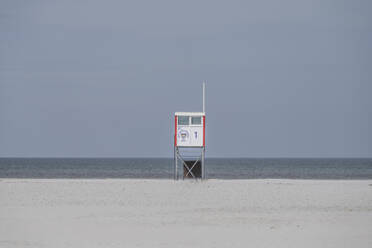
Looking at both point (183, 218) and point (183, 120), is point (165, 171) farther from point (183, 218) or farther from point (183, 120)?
point (183, 218)

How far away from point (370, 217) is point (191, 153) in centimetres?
2039

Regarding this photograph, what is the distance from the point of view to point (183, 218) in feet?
50.9

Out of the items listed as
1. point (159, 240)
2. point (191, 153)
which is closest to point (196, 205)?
point (159, 240)

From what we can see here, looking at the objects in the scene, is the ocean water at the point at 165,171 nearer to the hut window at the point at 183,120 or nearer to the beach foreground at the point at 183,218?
the hut window at the point at 183,120

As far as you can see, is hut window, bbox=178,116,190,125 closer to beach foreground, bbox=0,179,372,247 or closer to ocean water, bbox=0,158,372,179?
beach foreground, bbox=0,179,372,247

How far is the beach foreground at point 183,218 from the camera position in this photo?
12070mm

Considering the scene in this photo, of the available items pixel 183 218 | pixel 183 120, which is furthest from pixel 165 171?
pixel 183 218

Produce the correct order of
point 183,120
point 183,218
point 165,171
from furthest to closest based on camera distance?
point 165,171 → point 183,120 → point 183,218

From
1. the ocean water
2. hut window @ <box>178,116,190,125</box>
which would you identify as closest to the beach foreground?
hut window @ <box>178,116,190,125</box>

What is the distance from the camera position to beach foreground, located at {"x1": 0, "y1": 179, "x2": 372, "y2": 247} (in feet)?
39.6

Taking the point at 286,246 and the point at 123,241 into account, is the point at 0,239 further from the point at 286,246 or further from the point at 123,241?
the point at 286,246

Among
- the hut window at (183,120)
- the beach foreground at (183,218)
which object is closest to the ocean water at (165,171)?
the hut window at (183,120)

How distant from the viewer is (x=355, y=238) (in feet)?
40.8

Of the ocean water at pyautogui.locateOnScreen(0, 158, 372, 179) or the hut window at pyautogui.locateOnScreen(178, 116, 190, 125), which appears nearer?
the hut window at pyautogui.locateOnScreen(178, 116, 190, 125)
